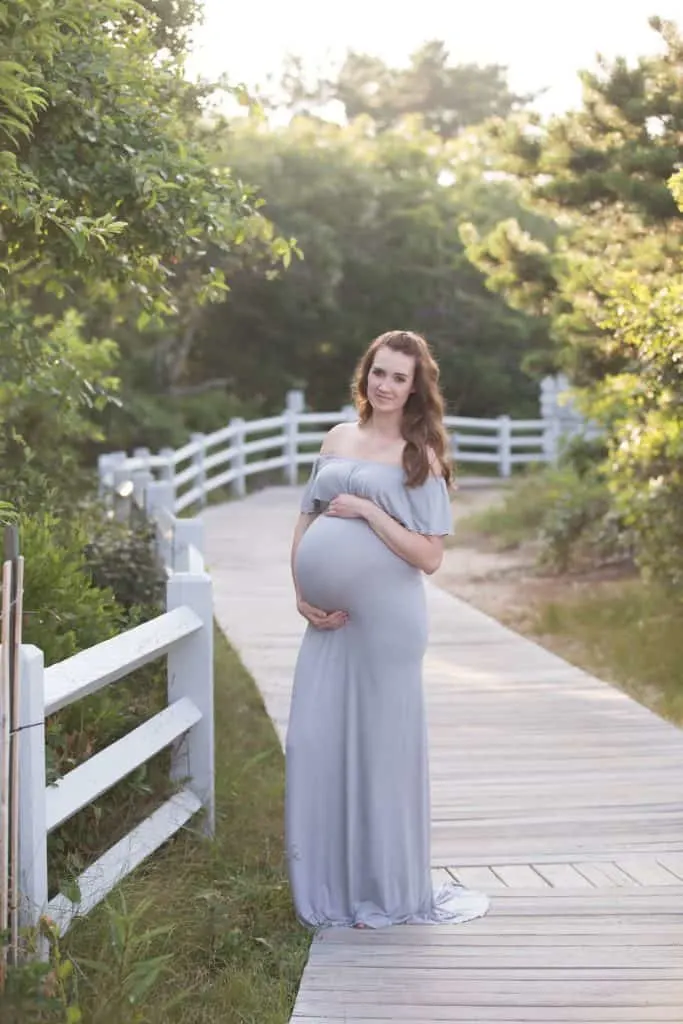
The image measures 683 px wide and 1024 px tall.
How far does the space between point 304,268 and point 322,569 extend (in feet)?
73.4

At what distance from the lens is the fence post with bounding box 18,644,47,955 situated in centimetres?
442

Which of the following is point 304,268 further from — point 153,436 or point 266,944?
point 266,944

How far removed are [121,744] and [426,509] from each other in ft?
4.18

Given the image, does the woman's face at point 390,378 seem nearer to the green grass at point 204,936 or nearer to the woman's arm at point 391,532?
the woman's arm at point 391,532

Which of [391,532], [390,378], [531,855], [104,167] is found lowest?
[531,855]

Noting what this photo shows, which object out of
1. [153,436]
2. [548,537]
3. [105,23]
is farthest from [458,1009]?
[153,436]

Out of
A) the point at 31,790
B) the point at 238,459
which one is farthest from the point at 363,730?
the point at 238,459

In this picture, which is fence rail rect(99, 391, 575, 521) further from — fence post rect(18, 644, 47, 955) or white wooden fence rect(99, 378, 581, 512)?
fence post rect(18, 644, 47, 955)

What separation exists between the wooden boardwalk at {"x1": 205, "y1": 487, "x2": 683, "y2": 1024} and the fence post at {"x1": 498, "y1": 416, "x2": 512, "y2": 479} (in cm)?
1534

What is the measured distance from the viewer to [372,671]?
5.46 meters

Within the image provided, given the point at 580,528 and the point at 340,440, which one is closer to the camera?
the point at 340,440

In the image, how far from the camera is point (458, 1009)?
181 inches

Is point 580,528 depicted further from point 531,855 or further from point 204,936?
point 204,936

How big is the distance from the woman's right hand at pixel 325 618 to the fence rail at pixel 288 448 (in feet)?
46.0
